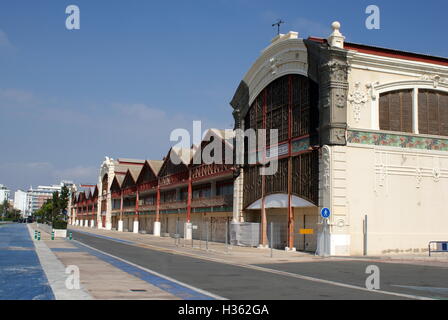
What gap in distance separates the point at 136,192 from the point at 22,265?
58.4 metres

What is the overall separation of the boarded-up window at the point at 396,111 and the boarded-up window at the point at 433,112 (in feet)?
2.73

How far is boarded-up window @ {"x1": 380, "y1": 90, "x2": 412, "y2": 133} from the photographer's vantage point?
31359 mm

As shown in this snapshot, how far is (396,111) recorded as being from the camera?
31.8m

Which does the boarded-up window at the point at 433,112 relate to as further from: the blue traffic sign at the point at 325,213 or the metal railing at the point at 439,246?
the blue traffic sign at the point at 325,213

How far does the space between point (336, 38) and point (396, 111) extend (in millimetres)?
5942

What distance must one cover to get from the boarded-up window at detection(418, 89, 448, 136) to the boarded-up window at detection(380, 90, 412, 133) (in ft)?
2.73

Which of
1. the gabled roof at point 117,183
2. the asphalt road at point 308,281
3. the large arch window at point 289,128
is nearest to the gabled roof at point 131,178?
the gabled roof at point 117,183

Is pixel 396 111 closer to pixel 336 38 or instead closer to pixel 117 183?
pixel 336 38

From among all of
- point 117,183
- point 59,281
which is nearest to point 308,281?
point 59,281

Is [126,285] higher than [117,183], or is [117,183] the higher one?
[117,183]

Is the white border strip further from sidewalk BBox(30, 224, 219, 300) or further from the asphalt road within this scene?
the asphalt road

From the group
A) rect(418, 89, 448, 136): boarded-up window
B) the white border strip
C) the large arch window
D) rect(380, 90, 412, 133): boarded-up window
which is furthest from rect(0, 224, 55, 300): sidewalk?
rect(418, 89, 448, 136): boarded-up window
